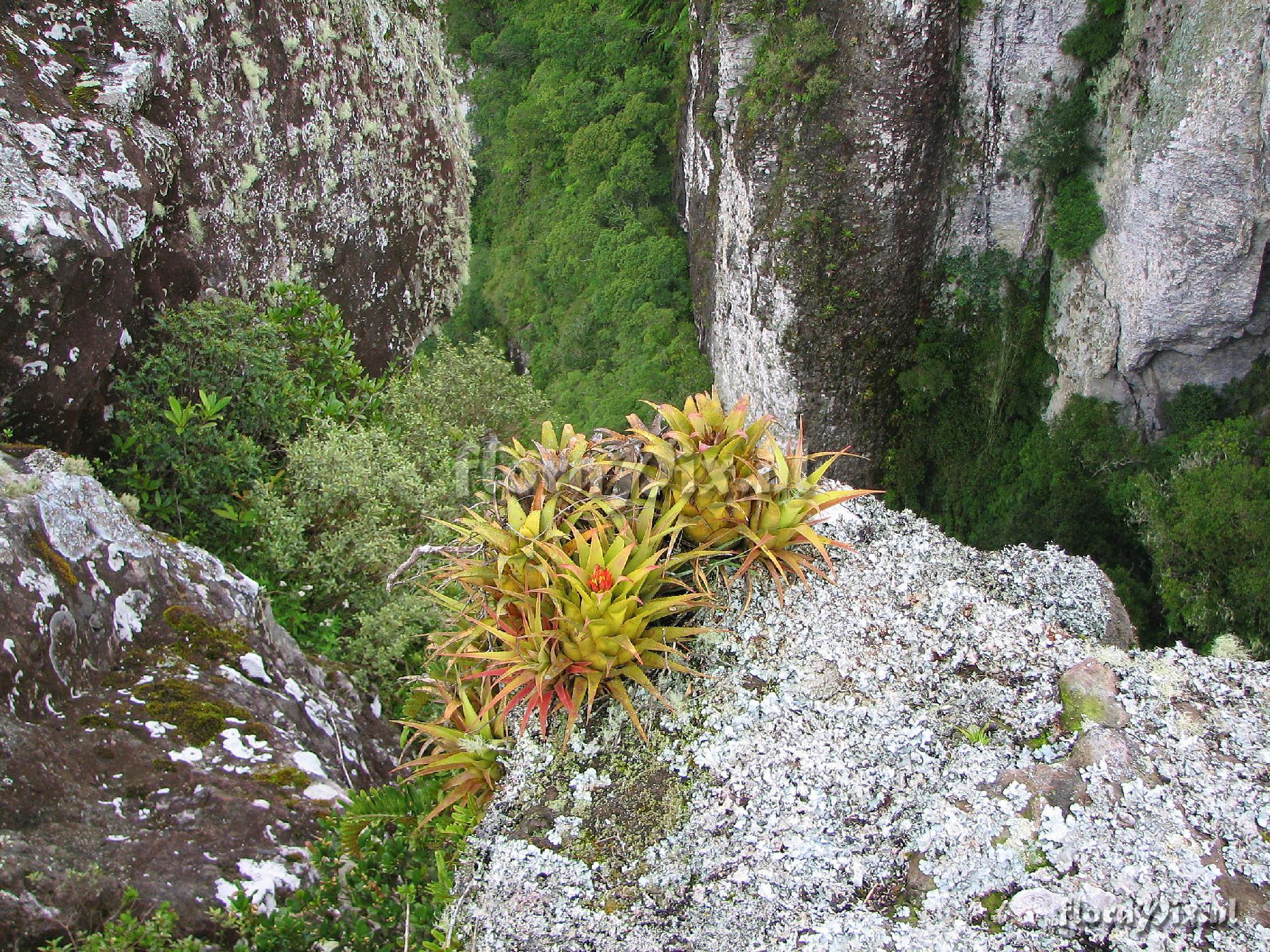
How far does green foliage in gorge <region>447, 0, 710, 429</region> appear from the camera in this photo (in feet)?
100

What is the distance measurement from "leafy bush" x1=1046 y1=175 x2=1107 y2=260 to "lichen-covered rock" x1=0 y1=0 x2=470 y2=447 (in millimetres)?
14080

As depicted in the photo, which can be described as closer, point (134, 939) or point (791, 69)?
point (134, 939)

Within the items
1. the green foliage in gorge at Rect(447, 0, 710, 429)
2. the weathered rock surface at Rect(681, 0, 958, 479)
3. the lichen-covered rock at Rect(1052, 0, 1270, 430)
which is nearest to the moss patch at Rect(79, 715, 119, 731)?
the lichen-covered rock at Rect(1052, 0, 1270, 430)

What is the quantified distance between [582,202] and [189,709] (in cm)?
3248

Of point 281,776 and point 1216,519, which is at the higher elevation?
point 281,776

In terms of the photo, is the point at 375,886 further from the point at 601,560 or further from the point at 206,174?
the point at 206,174

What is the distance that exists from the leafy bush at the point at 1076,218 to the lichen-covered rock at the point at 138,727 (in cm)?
1937

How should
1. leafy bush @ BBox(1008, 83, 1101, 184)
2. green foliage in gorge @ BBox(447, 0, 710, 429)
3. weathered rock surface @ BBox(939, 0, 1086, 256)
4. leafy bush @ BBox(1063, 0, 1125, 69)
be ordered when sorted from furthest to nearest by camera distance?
green foliage in gorge @ BBox(447, 0, 710, 429)
leafy bush @ BBox(1008, 83, 1101, 184)
weathered rock surface @ BBox(939, 0, 1086, 256)
leafy bush @ BBox(1063, 0, 1125, 69)

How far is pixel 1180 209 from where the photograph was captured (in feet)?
54.1

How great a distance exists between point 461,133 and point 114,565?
30.7 ft

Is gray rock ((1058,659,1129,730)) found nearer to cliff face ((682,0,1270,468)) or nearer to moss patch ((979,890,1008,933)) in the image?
moss patch ((979,890,1008,933))

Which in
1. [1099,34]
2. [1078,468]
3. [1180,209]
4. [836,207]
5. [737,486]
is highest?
[1099,34]

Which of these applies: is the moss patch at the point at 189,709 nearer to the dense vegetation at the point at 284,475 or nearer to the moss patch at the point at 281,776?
the moss patch at the point at 281,776

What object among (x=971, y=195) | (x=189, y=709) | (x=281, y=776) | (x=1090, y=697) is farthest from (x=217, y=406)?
(x=971, y=195)
